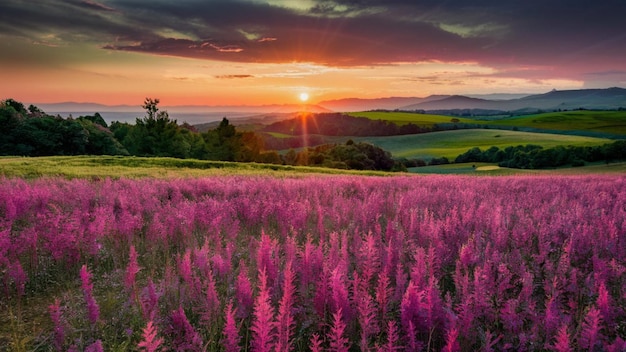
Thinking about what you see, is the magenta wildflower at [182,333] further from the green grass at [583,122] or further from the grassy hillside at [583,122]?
the green grass at [583,122]

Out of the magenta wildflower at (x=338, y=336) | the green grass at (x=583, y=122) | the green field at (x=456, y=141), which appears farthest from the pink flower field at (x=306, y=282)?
the green grass at (x=583, y=122)

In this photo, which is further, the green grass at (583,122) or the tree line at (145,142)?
the green grass at (583,122)

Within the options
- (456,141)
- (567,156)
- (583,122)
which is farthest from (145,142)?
(583,122)

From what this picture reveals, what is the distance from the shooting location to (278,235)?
625 cm

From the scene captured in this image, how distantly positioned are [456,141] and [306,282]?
10779 cm

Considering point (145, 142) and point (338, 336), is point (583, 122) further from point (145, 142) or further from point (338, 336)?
point (338, 336)

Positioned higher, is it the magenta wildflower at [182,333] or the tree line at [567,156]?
the magenta wildflower at [182,333]

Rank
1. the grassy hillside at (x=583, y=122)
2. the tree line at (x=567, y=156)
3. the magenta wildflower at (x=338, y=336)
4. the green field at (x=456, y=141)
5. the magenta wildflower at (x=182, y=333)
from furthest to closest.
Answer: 1. the grassy hillside at (x=583, y=122)
2. the green field at (x=456, y=141)
3. the tree line at (x=567, y=156)
4. the magenta wildflower at (x=182, y=333)
5. the magenta wildflower at (x=338, y=336)

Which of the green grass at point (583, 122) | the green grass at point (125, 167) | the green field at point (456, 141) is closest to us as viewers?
the green grass at point (125, 167)

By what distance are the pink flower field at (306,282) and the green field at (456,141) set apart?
81021mm

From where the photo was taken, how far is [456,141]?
104m

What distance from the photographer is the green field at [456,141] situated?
8819 centimetres

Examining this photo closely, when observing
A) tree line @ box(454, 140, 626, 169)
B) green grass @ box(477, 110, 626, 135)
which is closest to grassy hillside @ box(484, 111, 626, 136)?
green grass @ box(477, 110, 626, 135)

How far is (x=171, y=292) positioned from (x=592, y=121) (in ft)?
450
